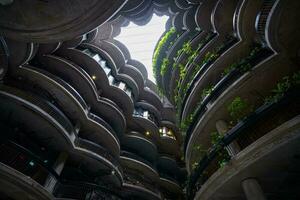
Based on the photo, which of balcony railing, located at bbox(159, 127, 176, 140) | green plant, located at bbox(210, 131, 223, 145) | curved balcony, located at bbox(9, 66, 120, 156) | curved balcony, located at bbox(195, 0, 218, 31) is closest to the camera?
green plant, located at bbox(210, 131, 223, 145)

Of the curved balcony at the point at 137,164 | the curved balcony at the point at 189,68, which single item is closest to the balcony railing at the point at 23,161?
the curved balcony at the point at 137,164

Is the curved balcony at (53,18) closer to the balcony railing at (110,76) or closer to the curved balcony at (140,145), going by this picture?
the balcony railing at (110,76)

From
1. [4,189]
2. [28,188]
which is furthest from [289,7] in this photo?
[4,189]

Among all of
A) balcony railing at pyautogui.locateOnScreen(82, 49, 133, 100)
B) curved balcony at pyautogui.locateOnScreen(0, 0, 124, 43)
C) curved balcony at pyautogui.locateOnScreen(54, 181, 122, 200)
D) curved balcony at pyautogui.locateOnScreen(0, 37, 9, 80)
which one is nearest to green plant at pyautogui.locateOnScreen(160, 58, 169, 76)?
balcony railing at pyautogui.locateOnScreen(82, 49, 133, 100)

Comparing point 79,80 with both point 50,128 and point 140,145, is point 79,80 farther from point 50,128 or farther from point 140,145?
point 140,145

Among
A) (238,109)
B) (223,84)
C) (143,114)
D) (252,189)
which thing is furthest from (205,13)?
(143,114)

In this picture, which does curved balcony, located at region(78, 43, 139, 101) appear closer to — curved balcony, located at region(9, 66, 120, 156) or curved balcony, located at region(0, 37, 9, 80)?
curved balcony, located at region(9, 66, 120, 156)
